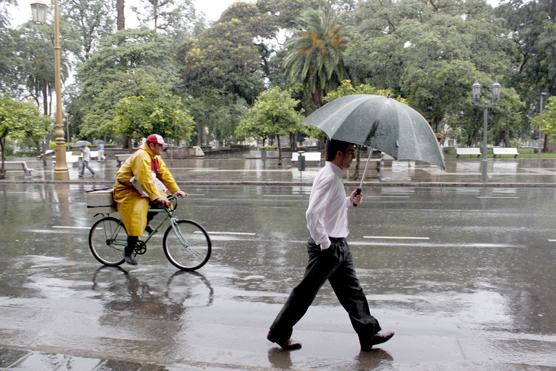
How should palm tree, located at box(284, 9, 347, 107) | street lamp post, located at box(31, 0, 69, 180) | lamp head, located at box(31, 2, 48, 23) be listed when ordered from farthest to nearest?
palm tree, located at box(284, 9, 347, 107), street lamp post, located at box(31, 0, 69, 180), lamp head, located at box(31, 2, 48, 23)

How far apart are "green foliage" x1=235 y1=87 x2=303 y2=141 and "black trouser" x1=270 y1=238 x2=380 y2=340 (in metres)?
26.1

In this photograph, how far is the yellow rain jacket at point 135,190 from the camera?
6.42m

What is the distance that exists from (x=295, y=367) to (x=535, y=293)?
334 cm

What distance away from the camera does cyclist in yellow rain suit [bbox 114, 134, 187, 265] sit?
253 inches

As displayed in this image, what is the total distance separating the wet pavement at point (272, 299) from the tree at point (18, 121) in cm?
1369

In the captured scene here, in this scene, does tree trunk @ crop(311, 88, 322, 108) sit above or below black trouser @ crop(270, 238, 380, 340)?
above

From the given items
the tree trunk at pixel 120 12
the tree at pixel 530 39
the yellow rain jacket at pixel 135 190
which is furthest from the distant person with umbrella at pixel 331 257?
the tree trunk at pixel 120 12

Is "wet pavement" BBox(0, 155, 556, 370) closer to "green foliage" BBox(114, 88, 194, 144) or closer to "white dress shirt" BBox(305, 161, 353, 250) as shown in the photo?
"white dress shirt" BBox(305, 161, 353, 250)

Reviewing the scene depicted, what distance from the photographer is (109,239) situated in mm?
7293

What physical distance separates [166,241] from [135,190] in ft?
3.11

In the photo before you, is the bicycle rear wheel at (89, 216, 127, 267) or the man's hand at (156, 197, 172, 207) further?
the bicycle rear wheel at (89, 216, 127, 267)

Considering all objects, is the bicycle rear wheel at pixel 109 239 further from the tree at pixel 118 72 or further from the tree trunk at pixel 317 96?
the tree trunk at pixel 317 96

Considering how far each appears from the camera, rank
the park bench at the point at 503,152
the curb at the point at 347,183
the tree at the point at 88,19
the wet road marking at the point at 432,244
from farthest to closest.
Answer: the tree at the point at 88,19 < the park bench at the point at 503,152 < the curb at the point at 347,183 < the wet road marking at the point at 432,244

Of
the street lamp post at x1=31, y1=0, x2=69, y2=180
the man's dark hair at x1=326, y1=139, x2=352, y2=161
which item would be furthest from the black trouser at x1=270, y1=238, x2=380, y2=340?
the street lamp post at x1=31, y1=0, x2=69, y2=180
